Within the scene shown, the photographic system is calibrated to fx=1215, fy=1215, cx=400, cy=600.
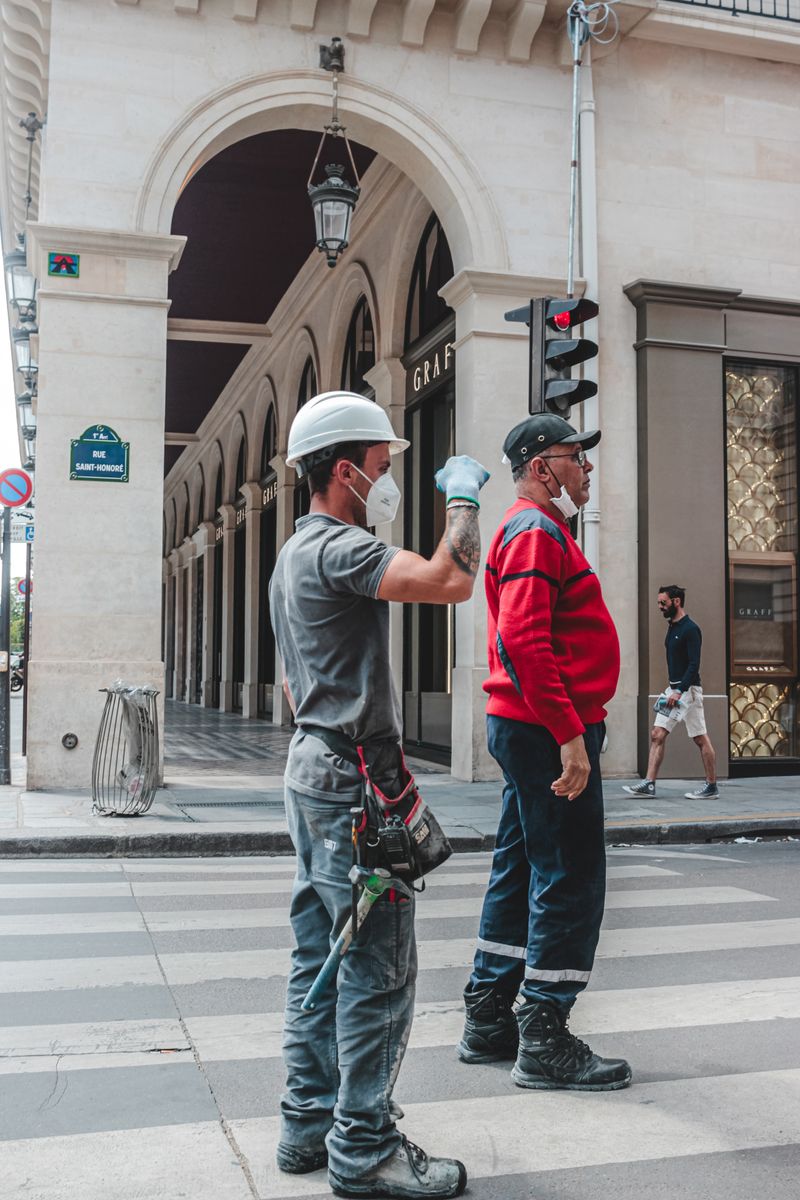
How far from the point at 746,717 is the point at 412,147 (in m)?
6.91

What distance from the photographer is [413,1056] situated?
157 inches

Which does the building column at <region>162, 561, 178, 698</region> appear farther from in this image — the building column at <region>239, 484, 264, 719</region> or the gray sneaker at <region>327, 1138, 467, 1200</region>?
the gray sneaker at <region>327, 1138, 467, 1200</region>

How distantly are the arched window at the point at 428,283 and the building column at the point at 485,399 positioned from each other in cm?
183

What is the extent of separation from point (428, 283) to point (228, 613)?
14646 millimetres

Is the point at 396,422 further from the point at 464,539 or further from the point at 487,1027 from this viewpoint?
the point at 464,539

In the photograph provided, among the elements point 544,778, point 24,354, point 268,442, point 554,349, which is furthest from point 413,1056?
point 268,442

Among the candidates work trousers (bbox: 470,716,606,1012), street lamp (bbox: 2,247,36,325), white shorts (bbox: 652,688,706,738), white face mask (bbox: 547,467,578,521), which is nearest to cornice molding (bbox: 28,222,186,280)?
street lamp (bbox: 2,247,36,325)

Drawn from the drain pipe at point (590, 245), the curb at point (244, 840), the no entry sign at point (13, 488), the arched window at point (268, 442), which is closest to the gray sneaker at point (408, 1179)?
the curb at point (244, 840)

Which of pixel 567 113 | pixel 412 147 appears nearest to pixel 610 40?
pixel 567 113

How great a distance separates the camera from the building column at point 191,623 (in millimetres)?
35156

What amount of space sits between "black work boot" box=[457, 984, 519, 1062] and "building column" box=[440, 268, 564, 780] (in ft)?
26.3

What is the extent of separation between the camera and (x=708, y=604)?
493 inches

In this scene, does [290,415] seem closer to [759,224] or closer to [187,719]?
[187,719]

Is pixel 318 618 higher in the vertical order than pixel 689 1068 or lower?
higher
